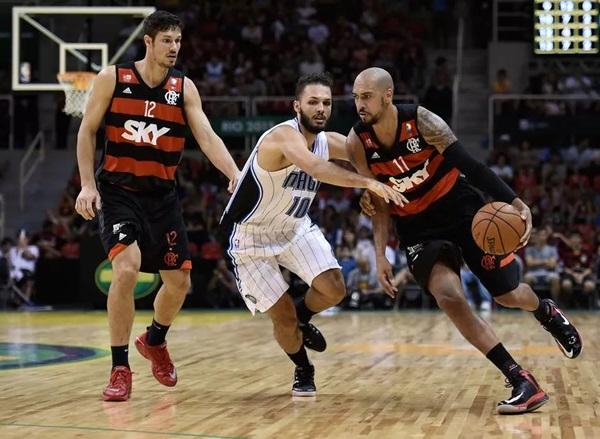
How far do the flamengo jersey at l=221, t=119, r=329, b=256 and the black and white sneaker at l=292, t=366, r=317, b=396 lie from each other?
77 centimetres

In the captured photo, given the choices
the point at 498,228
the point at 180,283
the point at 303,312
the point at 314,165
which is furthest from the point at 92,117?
the point at 498,228

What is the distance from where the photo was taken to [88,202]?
6430mm

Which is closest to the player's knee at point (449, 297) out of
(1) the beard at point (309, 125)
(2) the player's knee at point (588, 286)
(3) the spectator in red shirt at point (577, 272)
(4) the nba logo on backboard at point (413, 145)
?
(4) the nba logo on backboard at point (413, 145)

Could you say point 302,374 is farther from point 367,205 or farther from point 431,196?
point 431,196

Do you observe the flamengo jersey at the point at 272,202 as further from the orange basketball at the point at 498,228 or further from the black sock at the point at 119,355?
the orange basketball at the point at 498,228

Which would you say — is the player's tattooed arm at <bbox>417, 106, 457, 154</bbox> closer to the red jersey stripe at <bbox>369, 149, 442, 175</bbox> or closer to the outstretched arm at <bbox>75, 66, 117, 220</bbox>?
the red jersey stripe at <bbox>369, 149, 442, 175</bbox>

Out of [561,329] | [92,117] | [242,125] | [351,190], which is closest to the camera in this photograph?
[92,117]

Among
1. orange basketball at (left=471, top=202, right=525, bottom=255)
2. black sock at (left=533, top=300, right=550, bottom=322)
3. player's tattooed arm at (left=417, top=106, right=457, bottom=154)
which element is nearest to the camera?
orange basketball at (left=471, top=202, right=525, bottom=255)

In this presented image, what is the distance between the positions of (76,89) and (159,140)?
948 cm

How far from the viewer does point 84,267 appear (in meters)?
17.2

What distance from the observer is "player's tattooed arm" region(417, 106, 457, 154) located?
20.6 ft

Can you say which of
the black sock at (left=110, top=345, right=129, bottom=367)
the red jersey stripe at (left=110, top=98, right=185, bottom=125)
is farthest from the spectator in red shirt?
the black sock at (left=110, top=345, right=129, bottom=367)

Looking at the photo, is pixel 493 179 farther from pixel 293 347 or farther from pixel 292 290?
pixel 292 290

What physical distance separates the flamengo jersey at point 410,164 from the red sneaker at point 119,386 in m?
1.90
